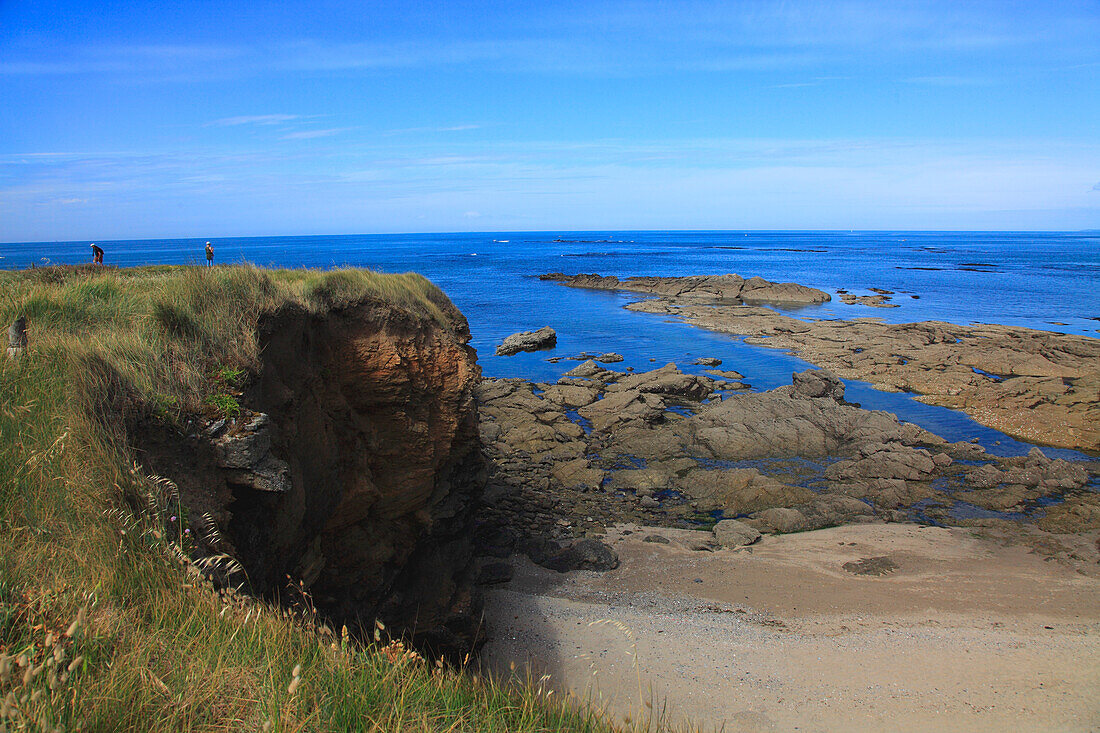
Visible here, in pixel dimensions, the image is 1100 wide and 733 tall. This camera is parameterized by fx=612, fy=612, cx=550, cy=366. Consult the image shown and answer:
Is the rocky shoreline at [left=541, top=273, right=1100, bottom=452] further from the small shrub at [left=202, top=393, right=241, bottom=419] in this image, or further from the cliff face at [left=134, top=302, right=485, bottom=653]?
the small shrub at [left=202, top=393, right=241, bottom=419]

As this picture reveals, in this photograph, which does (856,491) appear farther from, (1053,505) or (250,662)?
(250,662)

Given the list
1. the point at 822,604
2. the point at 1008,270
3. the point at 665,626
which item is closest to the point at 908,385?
the point at 822,604

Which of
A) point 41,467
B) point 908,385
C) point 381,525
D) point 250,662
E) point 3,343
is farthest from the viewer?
point 908,385

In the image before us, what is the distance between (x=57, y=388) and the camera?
608 centimetres

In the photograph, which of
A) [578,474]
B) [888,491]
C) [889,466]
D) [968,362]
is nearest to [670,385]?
[578,474]

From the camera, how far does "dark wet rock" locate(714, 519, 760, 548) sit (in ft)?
48.0

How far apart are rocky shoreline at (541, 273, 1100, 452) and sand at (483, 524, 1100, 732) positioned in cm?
1080

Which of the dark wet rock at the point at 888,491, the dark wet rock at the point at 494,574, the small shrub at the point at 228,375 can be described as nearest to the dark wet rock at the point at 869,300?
the dark wet rock at the point at 888,491

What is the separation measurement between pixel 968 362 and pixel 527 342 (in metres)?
22.7

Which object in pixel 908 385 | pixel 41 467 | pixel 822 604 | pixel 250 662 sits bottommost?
pixel 822 604

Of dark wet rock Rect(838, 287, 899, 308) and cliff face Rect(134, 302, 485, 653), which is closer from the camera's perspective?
cliff face Rect(134, 302, 485, 653)

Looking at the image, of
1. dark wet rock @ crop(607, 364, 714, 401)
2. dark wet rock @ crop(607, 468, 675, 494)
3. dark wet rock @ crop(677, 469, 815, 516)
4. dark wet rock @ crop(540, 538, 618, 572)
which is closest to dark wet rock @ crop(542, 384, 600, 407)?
dark wet rock @ crop(607, 364, 714, 401)

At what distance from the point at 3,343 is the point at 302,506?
3.90m

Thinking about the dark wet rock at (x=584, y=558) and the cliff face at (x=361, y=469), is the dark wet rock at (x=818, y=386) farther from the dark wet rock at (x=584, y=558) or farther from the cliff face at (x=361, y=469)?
the cliff face at (x=361, y=469)
